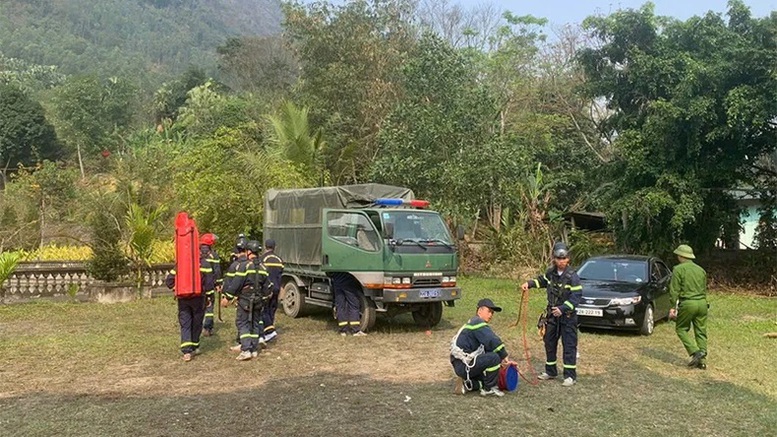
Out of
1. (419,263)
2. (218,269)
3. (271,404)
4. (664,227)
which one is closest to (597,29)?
(664,227)

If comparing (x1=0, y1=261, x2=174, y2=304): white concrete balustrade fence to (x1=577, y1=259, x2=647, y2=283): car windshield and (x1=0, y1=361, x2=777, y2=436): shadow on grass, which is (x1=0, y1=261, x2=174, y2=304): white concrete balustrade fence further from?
(x1=577, y1=259, x2=647, y2=283): car windshield

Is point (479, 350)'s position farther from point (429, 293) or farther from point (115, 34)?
point (115, 34)

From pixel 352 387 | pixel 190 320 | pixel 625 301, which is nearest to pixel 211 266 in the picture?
pixel 190 320

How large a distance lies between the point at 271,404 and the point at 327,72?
19095 mm

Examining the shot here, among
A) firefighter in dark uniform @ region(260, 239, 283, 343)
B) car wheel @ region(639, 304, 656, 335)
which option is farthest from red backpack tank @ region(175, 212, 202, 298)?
car wheel @ region(639, 304, 656, 335)

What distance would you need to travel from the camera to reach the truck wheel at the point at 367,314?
432 inches

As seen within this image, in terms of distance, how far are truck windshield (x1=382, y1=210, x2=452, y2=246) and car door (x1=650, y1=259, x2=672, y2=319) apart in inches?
157

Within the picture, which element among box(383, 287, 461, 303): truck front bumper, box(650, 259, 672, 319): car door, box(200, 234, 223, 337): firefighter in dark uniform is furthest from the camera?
box(650, 259, 672, 319): car door

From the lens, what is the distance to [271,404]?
268 inches

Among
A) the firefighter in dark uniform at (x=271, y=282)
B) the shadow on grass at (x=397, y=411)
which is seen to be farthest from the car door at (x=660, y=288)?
the firefighter in dark uniform at (x=271, y=282)

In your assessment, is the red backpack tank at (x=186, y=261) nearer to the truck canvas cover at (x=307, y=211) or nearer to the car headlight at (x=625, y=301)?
the truck canvas cover at (x=307, y=211)

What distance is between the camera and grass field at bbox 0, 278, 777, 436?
6.17m

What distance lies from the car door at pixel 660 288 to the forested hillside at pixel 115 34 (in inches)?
3181

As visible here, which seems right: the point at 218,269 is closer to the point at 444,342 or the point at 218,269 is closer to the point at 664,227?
the point at 444,342
